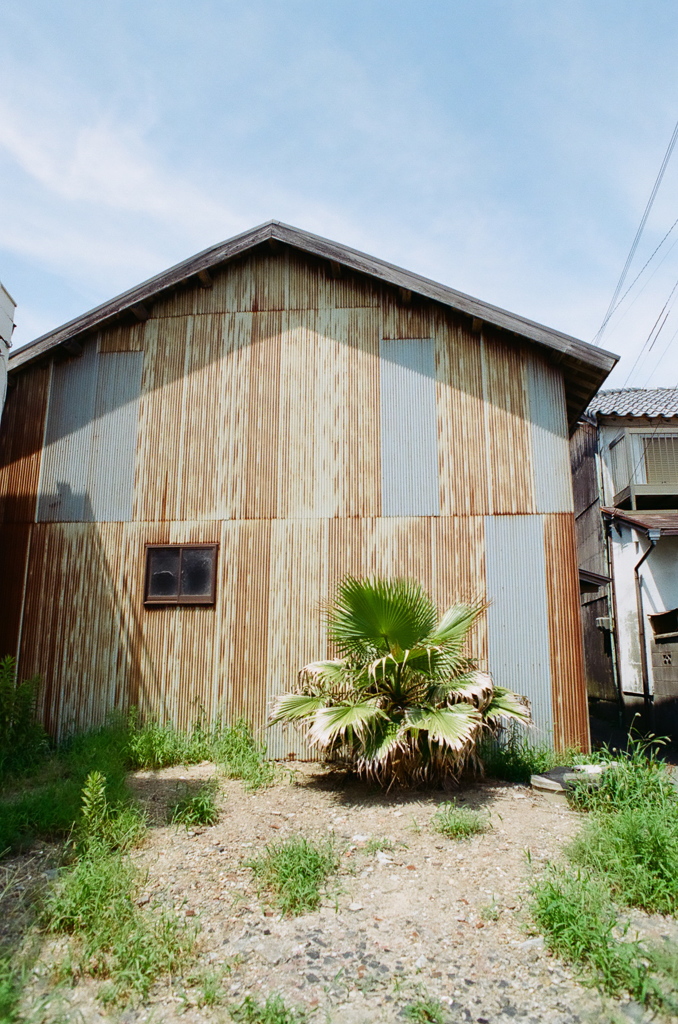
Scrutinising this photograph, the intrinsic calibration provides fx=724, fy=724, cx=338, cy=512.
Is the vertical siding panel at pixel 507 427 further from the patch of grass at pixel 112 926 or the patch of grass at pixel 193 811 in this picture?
the patch of grass at pixel 112 926

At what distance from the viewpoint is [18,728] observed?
27.6 ft

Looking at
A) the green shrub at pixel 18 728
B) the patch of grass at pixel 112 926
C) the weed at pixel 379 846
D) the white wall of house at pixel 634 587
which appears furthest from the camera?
the white wall of house at pixel 634 587

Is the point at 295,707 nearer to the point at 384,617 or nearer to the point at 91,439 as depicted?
the point at 384,617

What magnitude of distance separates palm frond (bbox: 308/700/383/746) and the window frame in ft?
9.09

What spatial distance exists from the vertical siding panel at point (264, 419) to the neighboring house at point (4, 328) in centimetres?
303

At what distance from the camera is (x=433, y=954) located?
14.1 ft

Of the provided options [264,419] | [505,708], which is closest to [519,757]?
[505,708]

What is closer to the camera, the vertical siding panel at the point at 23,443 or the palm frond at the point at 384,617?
the palm frond at the point at 384,617

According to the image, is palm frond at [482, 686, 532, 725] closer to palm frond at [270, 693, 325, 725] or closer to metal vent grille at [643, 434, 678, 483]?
palm frond at [270, 693, 325, 725]

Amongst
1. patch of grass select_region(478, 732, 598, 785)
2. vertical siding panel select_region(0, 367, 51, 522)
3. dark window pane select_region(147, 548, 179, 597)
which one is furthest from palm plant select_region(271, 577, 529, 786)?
vertical siding panel select_region(0, 367, 51, 522)

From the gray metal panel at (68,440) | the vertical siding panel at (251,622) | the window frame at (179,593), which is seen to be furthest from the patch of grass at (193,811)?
the gray metal panel at (68,440)

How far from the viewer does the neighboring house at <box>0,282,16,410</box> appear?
7.73m

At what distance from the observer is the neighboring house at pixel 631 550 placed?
1323 cm

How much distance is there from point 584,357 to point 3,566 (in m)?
7.94
